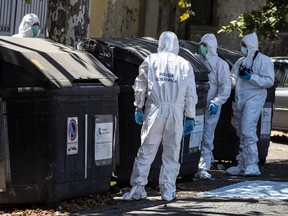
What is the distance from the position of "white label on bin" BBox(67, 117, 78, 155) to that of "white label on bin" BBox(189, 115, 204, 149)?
252 centimetres

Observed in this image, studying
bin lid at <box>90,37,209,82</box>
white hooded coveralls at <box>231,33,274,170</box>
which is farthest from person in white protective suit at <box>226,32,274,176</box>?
bin lid at <box>90,37,209,82</box>

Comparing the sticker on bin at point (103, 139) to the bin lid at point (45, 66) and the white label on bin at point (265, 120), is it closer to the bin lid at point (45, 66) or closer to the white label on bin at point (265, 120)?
the bin lid at point (45, 66)

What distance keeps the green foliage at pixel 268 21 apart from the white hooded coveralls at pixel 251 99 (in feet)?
17.0

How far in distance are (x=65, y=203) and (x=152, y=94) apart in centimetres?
140

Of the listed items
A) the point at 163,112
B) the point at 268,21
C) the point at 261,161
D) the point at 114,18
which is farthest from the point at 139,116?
the point at 114,18

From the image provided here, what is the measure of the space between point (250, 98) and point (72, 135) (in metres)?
4.07

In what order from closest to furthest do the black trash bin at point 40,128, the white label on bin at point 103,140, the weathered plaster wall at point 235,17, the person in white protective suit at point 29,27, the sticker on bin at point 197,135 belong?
1. the black trash bin at point 40,128
2. the white label on bin at point 103,140
3. the sticker on bin at point 197,135
4. the person in white protective suit at point 29,27
5. the weathered plaster wall at point 235,17

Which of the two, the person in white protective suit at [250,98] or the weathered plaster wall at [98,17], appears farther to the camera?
the weathered plaster wall at [98,17]

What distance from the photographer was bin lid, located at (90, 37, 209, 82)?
10336 mm

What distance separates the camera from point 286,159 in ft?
49.1

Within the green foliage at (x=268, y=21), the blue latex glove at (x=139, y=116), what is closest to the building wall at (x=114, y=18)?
the green foliage at (x=268, y=21)

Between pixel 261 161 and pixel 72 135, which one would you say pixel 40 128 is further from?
pixel 261 161

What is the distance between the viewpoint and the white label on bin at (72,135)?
875 centimetres

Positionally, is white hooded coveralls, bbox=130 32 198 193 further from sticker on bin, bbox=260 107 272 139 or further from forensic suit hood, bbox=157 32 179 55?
sticker on bin, bbox=260 107 272 139
